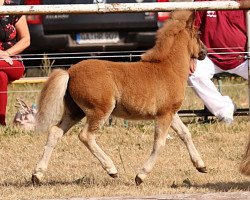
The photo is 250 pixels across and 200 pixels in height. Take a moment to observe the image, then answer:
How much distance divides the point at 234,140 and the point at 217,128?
0.59 metres

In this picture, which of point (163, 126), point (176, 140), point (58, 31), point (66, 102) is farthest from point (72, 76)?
point (58, 31)

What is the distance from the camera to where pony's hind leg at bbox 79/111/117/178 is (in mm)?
7840

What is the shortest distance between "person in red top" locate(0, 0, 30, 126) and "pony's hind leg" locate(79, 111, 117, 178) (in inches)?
113

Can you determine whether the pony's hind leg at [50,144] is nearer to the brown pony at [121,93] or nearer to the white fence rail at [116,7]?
the brown pony at [121,93]

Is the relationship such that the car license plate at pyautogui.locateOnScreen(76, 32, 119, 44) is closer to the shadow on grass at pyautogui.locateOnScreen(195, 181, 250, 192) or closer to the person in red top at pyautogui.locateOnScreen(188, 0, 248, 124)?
the person in red top at pyautogui.locateOnScreen(188, 0, 248, 124)

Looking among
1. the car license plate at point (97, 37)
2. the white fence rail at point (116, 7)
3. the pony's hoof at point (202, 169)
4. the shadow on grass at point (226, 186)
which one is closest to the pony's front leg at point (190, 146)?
the pony's hoof at point (202, 169)

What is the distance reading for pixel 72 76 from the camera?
7945 millimetres

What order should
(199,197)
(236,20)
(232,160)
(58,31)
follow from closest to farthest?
(199,197)
(232,160)
(236,20)
(58,31)

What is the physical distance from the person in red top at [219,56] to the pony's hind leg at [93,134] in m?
3.43

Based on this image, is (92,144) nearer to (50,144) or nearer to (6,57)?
(50,144)

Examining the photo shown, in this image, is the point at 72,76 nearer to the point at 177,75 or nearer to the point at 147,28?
the point at 177,75

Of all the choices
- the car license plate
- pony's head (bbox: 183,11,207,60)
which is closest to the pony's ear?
pony's head (bbox: 183,11,207,60)

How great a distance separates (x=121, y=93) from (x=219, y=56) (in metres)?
3.62

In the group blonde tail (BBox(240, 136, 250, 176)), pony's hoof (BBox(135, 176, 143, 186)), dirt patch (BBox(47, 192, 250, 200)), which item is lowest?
pony's hoof (BBox(135, 176, 143, 186))
